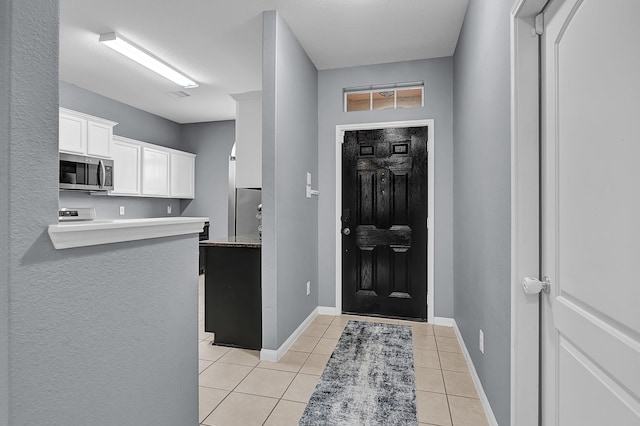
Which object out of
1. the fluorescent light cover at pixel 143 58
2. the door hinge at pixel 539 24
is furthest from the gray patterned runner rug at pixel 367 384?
the fluorescent light cover at pixel 143 58

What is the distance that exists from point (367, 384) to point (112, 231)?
6.03 feet

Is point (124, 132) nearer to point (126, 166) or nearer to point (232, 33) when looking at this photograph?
point (126, 166)

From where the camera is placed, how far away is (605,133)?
0.88 metres

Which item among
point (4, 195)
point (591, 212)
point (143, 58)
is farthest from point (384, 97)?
point (4, 195)

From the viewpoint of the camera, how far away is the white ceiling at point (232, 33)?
256 centimetres

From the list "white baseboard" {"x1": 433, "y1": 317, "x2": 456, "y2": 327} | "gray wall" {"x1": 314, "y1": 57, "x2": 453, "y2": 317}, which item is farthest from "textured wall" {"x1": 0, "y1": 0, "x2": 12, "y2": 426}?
"white baseboard" {"x1": 433, "y1": 317, "x2": 456, "y2": 327}

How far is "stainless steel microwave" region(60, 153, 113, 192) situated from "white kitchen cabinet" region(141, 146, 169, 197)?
70cm

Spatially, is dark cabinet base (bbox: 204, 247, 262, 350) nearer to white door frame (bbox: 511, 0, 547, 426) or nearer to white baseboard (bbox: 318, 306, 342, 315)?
white baseboard (bbox: 318, 306, 342, 315)

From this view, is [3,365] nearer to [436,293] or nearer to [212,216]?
[436,293]

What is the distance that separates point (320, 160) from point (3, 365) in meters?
3.16

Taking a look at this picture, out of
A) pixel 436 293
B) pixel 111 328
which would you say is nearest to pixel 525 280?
pixel 111 328

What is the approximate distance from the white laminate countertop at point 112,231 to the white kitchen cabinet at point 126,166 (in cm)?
390

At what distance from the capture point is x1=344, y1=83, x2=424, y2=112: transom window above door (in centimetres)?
355

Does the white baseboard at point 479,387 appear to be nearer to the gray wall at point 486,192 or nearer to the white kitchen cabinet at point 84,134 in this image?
the gray wall at point 486,192
